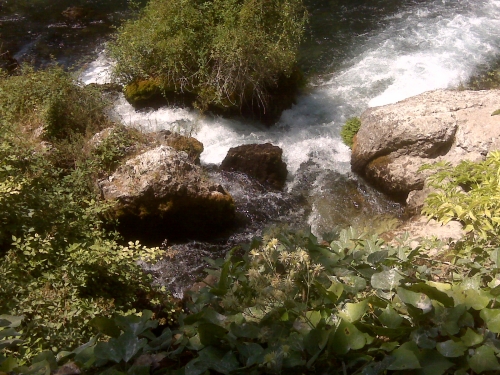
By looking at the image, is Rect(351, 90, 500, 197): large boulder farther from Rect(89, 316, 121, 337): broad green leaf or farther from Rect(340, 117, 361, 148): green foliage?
Rect(89, 316, 121, 337): broad green leaf

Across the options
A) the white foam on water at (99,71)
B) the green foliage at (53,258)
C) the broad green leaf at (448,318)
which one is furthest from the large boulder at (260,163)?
the broad green leaf at (448,318)

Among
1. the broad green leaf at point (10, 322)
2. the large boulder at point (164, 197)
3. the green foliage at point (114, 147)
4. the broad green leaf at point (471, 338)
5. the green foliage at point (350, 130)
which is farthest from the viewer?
the green foliage at point (350, 130)

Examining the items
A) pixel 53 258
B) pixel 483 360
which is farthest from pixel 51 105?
pixel 483 360

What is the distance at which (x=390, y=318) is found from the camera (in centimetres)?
160

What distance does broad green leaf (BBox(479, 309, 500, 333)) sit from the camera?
152 centimetres

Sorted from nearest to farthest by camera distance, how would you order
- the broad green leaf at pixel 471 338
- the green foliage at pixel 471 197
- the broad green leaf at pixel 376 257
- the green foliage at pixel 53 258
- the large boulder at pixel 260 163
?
the broad green leaf at pixel 471 338, the broad green leaf at pixel 376 257, the green foliage at pixel 53 258, the green foliage at pixel 471 197, the large boulder at pixel 260 163

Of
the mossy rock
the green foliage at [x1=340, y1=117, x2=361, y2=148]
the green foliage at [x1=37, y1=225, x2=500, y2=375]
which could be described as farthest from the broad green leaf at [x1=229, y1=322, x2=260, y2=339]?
the mossy rock

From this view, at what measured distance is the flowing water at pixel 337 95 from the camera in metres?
6.87

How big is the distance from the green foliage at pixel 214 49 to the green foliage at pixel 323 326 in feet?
21.6

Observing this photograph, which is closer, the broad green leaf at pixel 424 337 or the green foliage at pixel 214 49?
the broad green leaf at pixel 424 337

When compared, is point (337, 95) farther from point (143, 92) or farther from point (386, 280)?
point (386, 280)

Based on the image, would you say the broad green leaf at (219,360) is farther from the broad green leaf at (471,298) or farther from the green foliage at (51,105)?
the green foliage at (51,105)

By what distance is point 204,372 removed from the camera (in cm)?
148

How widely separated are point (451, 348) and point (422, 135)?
17.9ft
